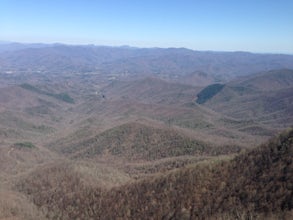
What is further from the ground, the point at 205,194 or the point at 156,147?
the point at 205,194

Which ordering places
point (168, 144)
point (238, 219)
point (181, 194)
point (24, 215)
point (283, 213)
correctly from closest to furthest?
point (283, 213) → point (238, 219) → point (181, 194) → point (24, 215) → point (168, 144)

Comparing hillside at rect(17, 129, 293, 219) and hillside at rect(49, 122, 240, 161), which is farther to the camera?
hillside at rect(49, 122, 240, 161)

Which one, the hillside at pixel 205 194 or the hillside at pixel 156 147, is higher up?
the hillside at pixel 205 194

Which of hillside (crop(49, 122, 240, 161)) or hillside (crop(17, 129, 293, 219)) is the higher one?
hillside (crop(17, 129, 293, 219))

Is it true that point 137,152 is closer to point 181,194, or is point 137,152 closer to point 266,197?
point 181,194

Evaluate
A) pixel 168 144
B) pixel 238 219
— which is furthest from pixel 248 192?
pixel 168 144

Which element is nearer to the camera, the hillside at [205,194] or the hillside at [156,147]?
the hillside at [205,194]

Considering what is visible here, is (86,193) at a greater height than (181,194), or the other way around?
(181,194)

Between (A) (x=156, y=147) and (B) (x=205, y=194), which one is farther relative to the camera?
(A) (x=156, y=147)
